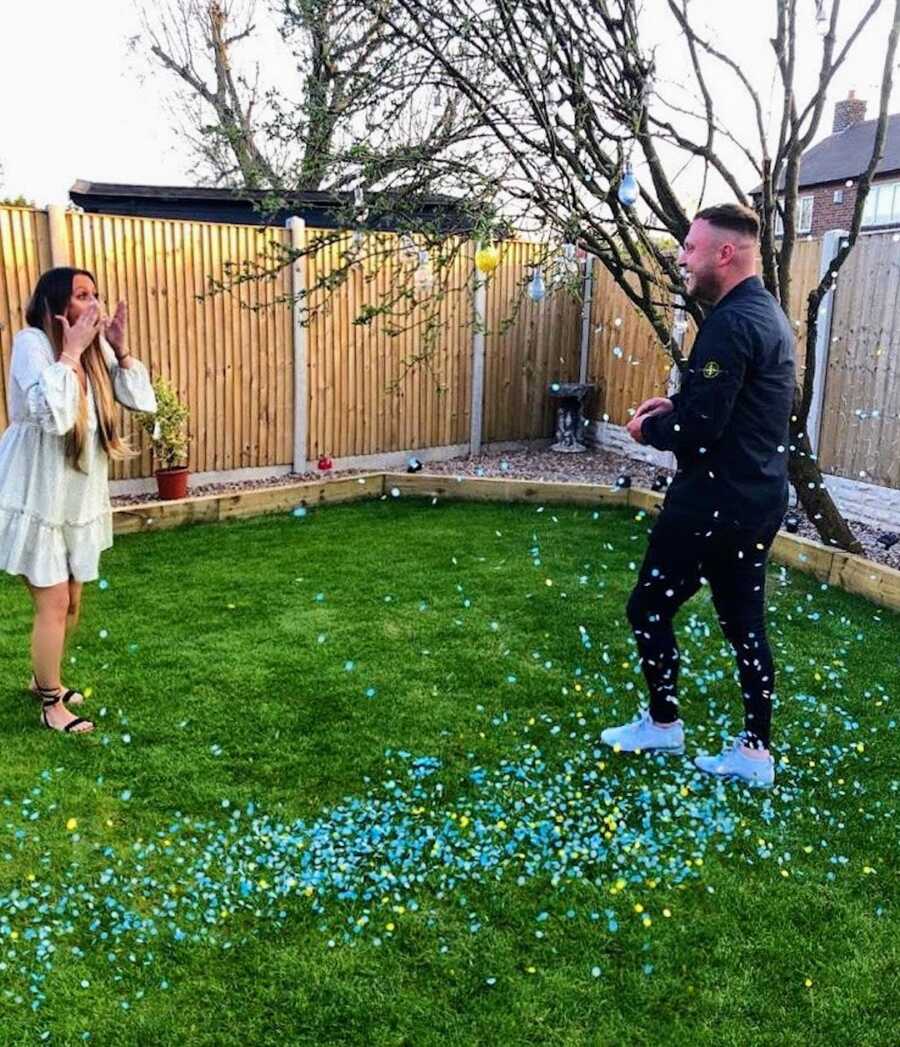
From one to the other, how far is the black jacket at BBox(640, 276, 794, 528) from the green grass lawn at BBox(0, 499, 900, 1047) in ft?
3.12

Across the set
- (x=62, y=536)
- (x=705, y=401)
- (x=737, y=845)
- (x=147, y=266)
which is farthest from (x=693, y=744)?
(x=147, y=266)

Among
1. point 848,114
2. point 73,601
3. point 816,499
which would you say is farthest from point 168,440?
point 848,114

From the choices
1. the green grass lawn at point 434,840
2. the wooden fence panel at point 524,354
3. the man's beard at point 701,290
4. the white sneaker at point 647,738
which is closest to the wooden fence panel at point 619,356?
the wooden fence panel at point 524,354

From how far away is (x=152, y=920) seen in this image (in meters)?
2.26

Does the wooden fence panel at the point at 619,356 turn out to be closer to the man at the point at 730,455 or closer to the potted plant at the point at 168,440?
the potted plant at the point at 168,440

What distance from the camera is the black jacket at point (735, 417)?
259 centimetres

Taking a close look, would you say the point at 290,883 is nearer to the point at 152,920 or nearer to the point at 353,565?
the point at 152,920

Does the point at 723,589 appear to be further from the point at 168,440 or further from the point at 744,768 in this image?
the point at 168,440

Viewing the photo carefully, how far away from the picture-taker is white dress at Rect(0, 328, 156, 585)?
117 inches

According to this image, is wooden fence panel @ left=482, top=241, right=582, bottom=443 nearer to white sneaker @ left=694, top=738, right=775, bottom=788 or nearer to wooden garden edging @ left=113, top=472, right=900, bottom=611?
wooden garden edging @ left=113, top=472, right=900, bottom=611

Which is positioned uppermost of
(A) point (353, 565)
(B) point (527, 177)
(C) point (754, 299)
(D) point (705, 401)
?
(B) point (527, 177)

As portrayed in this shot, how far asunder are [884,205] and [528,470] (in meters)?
23.9

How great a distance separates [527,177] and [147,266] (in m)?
3.47

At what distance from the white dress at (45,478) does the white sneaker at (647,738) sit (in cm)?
203
